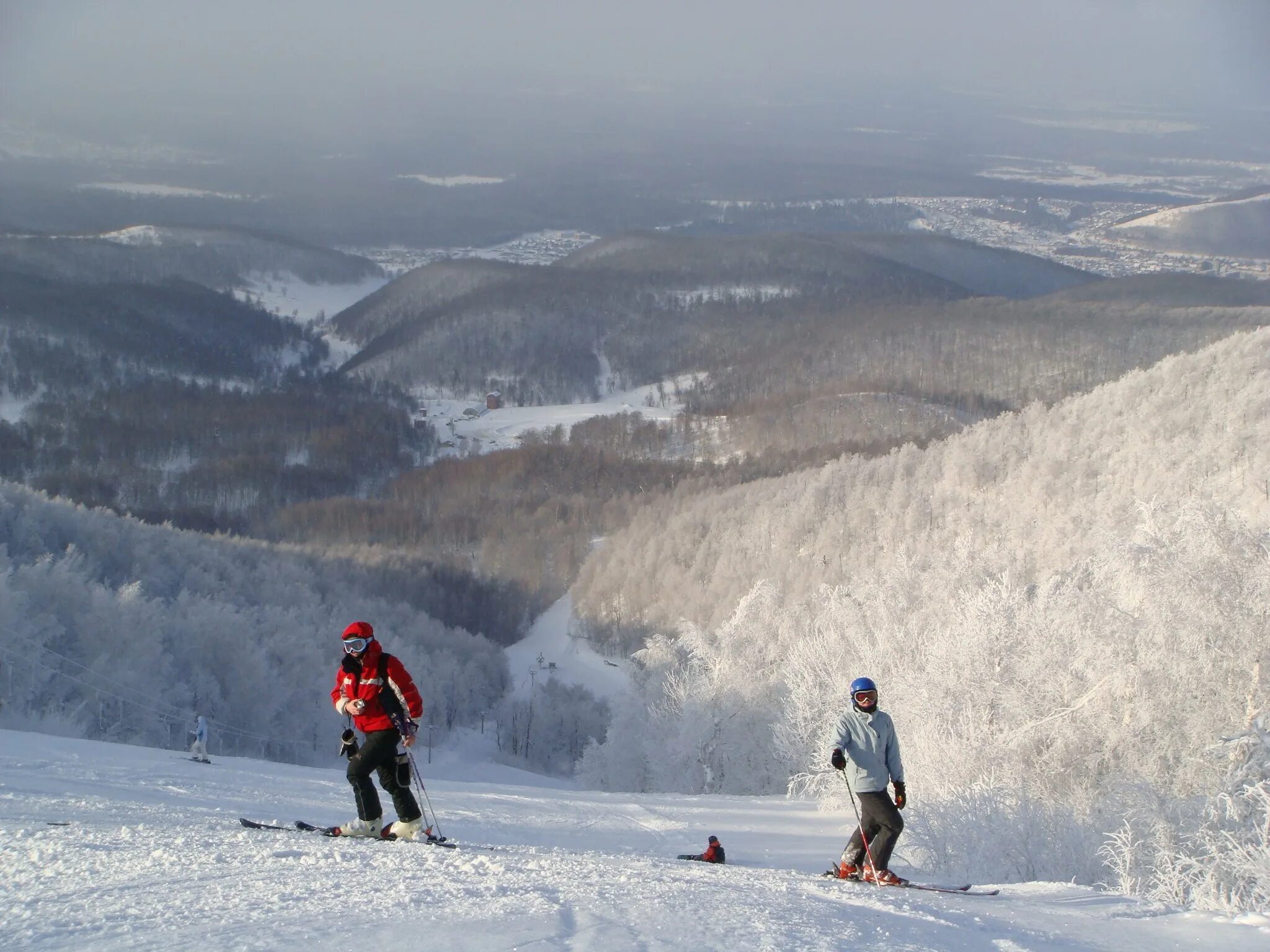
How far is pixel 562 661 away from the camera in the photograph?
79562 millimetres

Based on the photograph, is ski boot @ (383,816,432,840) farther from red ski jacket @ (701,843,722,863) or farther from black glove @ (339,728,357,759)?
red ski jacket @ (701,843,722,863)

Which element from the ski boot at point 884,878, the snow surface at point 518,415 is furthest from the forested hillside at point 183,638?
the snow surface at point 518,415

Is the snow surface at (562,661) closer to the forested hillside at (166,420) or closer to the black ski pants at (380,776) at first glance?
the forested hillside at (166,420)

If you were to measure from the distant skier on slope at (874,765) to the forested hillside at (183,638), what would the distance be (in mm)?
21860

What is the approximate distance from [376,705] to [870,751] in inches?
201

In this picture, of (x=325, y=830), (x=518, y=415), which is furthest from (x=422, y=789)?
(x=518, y=415)

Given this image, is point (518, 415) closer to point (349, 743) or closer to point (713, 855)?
point (713, 855)

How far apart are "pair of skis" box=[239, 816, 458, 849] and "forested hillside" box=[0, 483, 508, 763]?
53.9ft

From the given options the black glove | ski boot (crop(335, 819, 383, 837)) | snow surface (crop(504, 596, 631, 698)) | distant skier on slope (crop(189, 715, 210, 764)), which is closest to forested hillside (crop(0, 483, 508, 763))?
snow surface (crop(504, 596, 631, 698))

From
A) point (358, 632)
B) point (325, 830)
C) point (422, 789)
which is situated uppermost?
point (358, 632)

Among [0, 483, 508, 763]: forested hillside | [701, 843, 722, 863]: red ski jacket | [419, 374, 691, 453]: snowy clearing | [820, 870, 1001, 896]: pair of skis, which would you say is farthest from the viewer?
[419, 374, 691, 453]: snowy clearing

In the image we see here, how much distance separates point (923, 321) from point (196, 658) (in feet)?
511

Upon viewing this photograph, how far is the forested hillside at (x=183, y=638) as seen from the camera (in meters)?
35.2

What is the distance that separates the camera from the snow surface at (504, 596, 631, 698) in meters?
73.6
